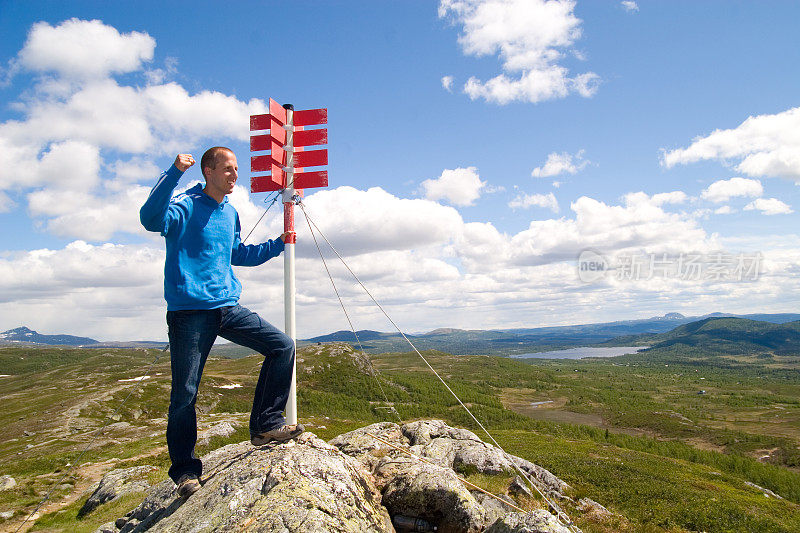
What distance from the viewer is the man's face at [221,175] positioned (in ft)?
21.2

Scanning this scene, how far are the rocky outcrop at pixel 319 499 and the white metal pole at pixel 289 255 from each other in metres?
0.75

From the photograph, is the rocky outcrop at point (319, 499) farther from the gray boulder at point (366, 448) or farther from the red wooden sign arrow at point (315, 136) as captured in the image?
the red wooden sign arrow at point (315, 136)

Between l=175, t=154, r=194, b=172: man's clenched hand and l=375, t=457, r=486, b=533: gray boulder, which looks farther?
l=375, t=457, r=486, b=533: gray boulder

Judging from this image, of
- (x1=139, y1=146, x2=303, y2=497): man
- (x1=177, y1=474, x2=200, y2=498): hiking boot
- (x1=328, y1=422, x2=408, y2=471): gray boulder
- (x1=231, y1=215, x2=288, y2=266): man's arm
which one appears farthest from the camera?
(x1=328, y1=422, x2=408, y2=471): gray boulder

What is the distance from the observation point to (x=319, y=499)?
5652mm

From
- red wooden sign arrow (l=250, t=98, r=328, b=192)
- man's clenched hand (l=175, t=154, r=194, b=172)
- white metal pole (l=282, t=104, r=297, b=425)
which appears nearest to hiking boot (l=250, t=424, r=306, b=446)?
white metal pole (l=282, t=104, r=297, b=425)

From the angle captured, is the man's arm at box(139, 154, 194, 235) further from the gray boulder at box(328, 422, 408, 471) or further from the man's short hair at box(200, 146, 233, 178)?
the gray boulder at box(328, 422, 408, 471)

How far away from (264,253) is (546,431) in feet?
233

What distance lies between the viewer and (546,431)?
66500 millimetres

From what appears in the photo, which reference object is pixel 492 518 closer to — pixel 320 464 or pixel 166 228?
pixel 320 464

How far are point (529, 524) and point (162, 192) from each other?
722 centimetres

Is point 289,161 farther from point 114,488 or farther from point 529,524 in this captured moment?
point 114,488

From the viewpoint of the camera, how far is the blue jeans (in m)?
5.90

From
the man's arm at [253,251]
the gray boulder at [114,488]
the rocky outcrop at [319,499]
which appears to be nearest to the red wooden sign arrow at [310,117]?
the man's arm at [253,251]
